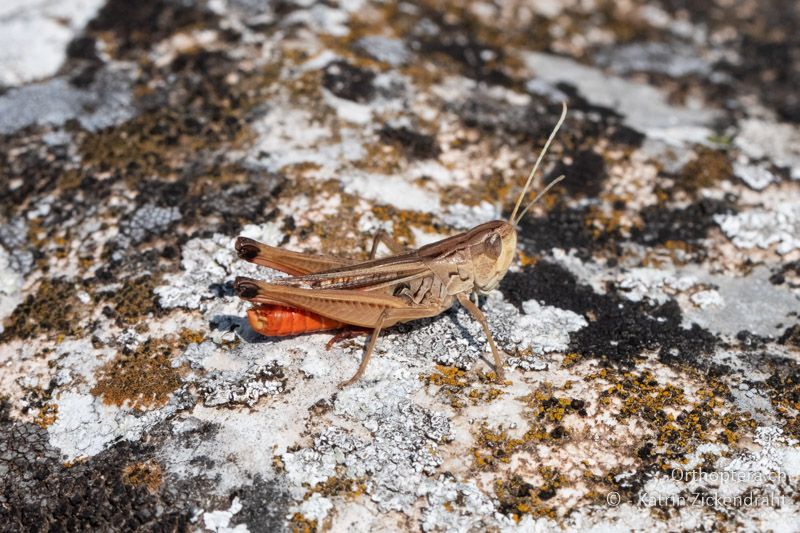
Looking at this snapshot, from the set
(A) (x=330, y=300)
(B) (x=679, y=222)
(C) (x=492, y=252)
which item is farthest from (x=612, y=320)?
(A) (x=330, y=300)

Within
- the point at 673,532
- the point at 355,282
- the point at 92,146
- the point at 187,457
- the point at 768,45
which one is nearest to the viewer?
the point at 673,532

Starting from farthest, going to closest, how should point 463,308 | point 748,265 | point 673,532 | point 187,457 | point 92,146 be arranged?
point 92,146, point 748,265, point 463,308, point 187,457, point 673,532

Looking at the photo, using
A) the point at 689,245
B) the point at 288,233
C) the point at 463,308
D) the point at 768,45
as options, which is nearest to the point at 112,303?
the point at 288,233

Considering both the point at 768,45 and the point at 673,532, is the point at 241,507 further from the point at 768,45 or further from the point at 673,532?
the point at 768,45

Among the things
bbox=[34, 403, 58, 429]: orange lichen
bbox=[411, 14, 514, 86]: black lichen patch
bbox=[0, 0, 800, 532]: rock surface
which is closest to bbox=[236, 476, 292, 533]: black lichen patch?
bbox=[0, 0, 800, 532]: rock surface

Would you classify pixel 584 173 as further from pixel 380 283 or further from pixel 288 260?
pixel 288 260

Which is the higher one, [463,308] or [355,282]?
[355,282]

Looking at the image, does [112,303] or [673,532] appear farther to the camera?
[112,303]
